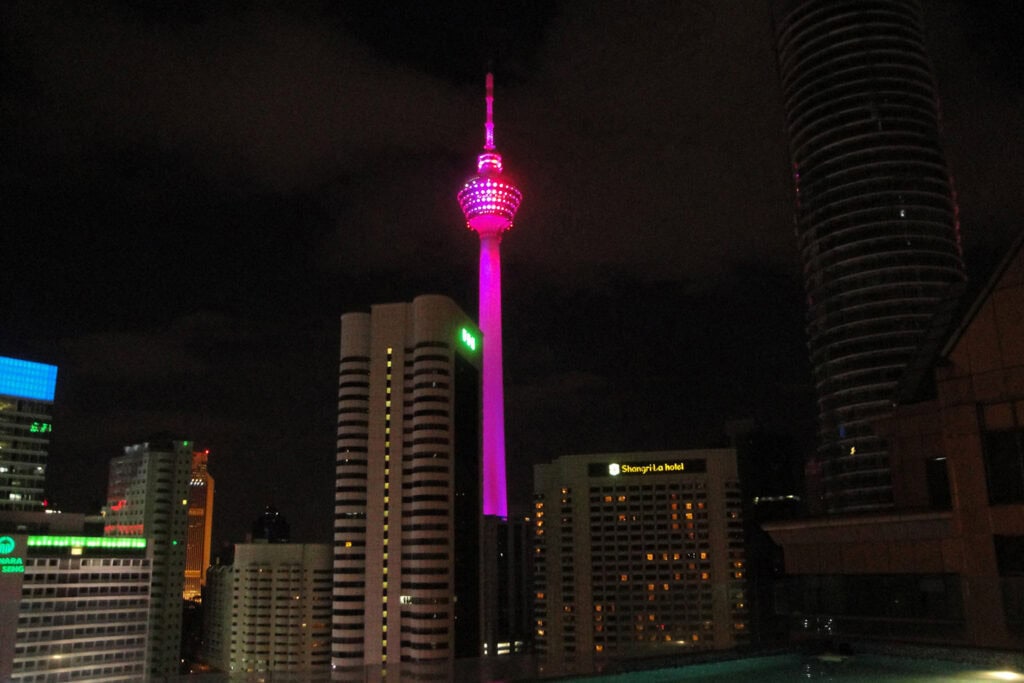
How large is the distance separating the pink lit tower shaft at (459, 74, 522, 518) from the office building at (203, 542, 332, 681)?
36.1 m

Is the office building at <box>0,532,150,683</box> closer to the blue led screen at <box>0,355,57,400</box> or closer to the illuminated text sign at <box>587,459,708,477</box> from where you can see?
the blue led screen at <box>0,355,57,400</box>

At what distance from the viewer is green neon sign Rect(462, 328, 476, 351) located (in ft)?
416

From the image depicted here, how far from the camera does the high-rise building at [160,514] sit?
6289 inches

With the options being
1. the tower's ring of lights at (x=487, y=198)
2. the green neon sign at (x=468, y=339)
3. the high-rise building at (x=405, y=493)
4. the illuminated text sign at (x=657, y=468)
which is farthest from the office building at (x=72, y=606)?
the tower's ring of lights at (x=487, y=198)

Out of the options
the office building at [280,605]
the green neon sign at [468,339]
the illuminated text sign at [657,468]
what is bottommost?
the office building at [280,605]

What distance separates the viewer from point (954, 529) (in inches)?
663

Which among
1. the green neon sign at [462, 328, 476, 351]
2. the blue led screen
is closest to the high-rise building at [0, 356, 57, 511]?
the blue led screen

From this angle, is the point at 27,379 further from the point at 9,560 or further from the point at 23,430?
the point at 9,560

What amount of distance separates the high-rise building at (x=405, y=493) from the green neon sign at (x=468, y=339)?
1360 millimetres

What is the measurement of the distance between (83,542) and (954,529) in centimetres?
13357

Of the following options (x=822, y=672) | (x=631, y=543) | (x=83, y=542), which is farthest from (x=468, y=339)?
(x=822, y=672)

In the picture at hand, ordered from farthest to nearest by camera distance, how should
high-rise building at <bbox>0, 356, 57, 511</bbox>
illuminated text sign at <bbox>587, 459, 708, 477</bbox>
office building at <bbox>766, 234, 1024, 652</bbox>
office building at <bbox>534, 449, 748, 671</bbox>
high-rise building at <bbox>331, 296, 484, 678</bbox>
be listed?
illuminated text sign at <bbox>587, 459, 708, 477</bbox> < office building at <bbox>534, 449, 748, 671</bbox> < high-rise building at <bbox>0, 356, 57, 511</bbox> < high-rise building at <bbox>331, 296, 484, 678</bbox> < office building at <bbox>766, 234, 1024, 652</bbox>

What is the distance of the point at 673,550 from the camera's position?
156 meters

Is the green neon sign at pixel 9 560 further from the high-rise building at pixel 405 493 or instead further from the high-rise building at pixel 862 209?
the high-rise building at pixel 862 209
